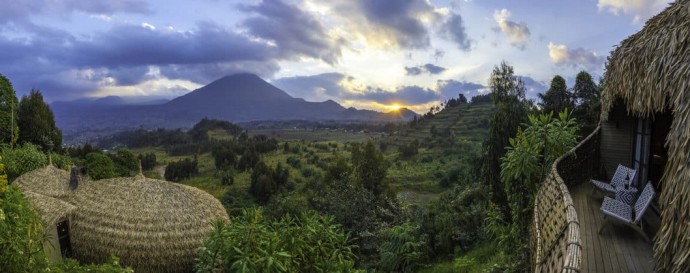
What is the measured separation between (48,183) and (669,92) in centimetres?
Result: 1758

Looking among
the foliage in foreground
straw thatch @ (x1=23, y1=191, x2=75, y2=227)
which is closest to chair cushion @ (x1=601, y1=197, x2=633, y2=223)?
the foliage in foreground

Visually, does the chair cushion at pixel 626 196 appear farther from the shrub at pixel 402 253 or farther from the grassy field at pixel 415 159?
the grassy field at pixel 415 159

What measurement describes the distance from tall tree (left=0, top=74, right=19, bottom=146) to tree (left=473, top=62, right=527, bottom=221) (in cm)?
2816

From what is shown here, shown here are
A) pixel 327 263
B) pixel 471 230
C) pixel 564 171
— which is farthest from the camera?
pixel 471 230

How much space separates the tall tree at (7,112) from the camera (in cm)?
2523

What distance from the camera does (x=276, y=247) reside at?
21.2 feet

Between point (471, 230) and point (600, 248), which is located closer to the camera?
point (600, 248)

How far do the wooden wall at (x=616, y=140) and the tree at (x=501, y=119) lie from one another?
765 centimetres

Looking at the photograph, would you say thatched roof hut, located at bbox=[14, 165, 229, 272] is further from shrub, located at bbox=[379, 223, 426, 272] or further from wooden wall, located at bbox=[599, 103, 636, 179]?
wooden wall, located at bbox=[599, 103, 636, 179]

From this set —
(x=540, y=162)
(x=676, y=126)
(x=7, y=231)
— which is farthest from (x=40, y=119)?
(x=676, y=126)

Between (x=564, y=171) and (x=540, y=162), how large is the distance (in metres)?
0.51

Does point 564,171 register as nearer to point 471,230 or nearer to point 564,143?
point 564,143

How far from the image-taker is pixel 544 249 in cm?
470

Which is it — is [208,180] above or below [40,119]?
below
